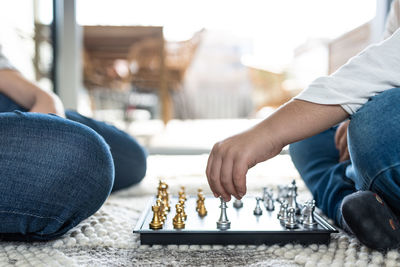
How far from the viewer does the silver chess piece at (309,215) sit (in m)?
0.72

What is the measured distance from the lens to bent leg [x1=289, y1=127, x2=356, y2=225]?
832mm

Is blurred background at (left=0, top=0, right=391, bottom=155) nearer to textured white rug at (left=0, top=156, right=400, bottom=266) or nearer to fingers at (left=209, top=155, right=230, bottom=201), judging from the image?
textured white rug at (left=0, top=156, right=400, bottom=266)

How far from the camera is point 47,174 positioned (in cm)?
67

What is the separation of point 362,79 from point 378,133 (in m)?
0.08

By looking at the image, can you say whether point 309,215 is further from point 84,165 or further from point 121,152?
point 121,152

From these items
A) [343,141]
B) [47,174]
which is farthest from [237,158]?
[343,141]

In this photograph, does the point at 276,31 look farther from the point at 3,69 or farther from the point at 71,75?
the point at 3,69

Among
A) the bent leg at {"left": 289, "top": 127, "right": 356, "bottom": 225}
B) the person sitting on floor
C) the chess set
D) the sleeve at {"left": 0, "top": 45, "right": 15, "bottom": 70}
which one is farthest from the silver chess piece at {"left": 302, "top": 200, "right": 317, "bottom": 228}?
the sleeve at {"left": 0, "top": 45, "right": 15, "bottom": 70}

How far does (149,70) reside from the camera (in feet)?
11.3

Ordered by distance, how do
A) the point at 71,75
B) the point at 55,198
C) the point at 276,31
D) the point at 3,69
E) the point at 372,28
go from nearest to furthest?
the point at 55,198, the point at 3,69, the point at 372,28, the point at 71,75, the point at 276,31

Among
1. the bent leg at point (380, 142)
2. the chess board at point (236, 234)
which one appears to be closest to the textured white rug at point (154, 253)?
the chess board at point (236, 234)

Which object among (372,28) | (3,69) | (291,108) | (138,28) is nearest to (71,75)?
(138,28)

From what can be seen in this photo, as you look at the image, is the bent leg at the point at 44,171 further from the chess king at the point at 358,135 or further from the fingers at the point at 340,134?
the fingers at the point at 340,134

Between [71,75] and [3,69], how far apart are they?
5.06 ft
